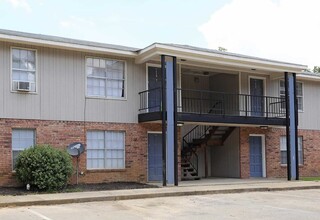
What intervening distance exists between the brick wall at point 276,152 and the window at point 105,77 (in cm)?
697

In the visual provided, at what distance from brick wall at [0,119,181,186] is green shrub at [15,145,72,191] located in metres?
0.71

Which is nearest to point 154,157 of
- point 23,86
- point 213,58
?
point 213,58

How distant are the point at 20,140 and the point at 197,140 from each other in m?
9.10

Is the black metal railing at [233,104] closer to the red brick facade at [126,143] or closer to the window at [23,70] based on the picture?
the red brick facade at [126,143]

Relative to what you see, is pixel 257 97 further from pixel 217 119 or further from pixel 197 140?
pixel 217 119

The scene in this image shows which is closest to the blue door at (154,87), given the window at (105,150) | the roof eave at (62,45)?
the roof eave at (62,45)

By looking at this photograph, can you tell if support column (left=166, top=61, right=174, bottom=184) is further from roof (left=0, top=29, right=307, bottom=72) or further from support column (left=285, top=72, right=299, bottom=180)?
support column (left=285, top=72, right=299, bottom=180)

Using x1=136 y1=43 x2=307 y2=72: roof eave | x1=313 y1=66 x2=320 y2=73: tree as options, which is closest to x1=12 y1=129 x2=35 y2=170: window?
x1=136 y1=43 x2=307 y2=72: roof eave

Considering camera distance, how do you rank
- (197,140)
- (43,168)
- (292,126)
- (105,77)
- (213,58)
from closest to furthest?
(43,168), (105,77), (213,58), (292,126), (197,140)

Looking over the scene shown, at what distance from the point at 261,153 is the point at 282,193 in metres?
6.88

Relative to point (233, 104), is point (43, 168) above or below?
below

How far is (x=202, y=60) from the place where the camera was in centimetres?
1995

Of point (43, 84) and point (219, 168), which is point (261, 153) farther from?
point (43, 84)

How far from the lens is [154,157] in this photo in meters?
20.3
